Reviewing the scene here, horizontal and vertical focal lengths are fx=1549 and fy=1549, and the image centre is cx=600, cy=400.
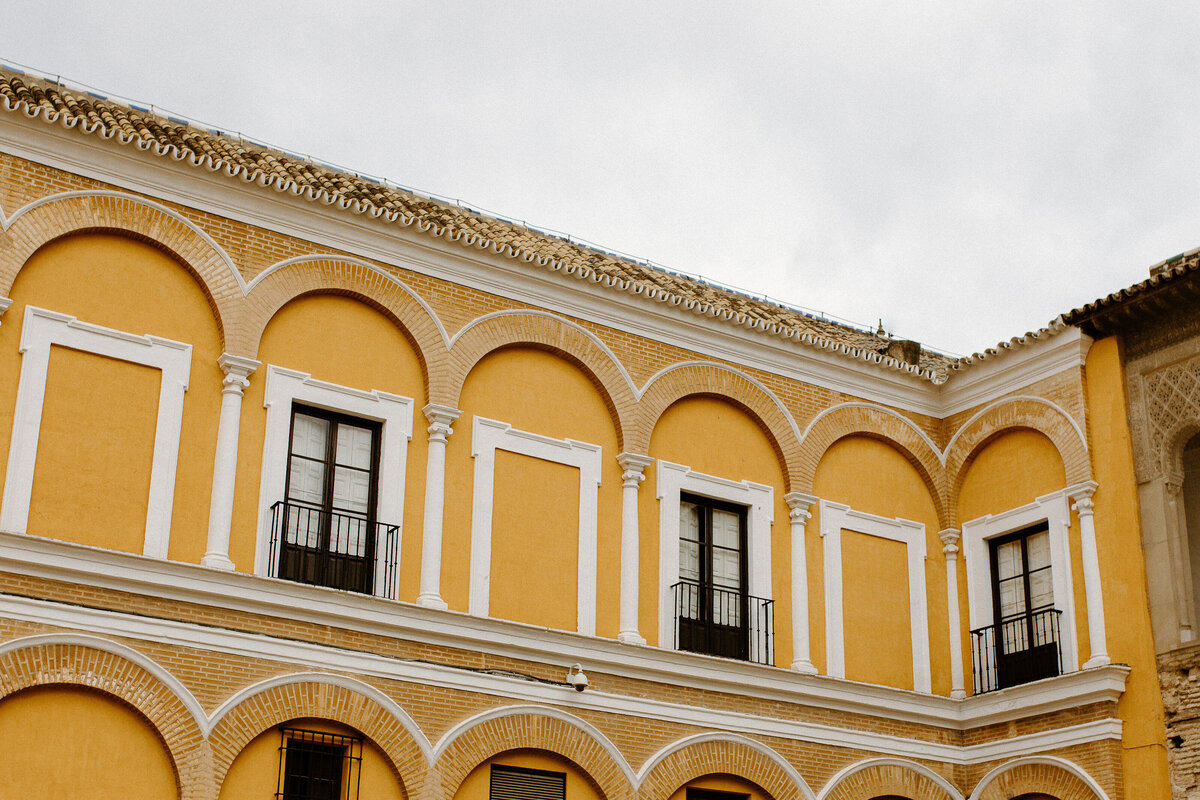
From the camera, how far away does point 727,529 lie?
52.1 ft

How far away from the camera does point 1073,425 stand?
52.2ft

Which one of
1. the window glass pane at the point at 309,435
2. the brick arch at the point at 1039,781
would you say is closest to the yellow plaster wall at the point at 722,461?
the brick arch at the point at 1039,781

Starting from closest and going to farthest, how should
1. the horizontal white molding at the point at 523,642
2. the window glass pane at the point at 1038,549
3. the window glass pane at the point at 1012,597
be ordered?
the horizontal white molding at the point at 523,642
the window glass pane at the point at 1038,549
the window glass pane at the point at 1012,597

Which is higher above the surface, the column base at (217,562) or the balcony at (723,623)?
the balcony at (723,623)

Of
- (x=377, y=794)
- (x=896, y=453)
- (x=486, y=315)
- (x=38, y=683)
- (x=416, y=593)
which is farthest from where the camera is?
(x=896, y=453)

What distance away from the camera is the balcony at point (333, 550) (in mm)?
13039

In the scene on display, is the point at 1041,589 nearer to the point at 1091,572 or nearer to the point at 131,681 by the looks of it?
the point at 1091,572

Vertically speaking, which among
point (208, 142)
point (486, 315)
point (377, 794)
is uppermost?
point (208, 142)

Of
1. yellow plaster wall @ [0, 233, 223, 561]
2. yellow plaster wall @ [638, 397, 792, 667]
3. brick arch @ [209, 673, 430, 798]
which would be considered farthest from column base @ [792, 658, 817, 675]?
yellow plaster wall @ [0, 233, 223, 561]

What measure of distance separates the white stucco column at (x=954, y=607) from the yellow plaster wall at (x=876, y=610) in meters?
0.51

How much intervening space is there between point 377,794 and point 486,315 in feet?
15.1

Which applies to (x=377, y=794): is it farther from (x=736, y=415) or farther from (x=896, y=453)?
(x=896, y=453)

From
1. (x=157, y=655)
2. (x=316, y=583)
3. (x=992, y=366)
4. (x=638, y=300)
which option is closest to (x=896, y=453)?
(x=992, y=366)

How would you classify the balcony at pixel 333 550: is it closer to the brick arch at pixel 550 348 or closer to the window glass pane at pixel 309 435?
the window glass pane at pixel 309 435
